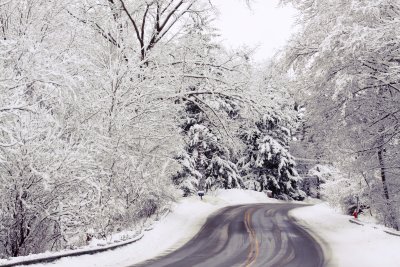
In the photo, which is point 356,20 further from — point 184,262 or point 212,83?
point 184,262

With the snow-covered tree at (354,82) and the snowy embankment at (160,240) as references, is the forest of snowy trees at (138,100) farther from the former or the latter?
the snowy embankment at (160,240)

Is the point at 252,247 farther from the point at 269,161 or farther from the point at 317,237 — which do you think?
the point at 269,161

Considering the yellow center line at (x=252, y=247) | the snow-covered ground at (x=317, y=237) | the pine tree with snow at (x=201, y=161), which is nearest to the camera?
the snow-covered ground at (x=317, y=237)

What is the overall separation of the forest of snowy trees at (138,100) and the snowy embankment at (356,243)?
141cm

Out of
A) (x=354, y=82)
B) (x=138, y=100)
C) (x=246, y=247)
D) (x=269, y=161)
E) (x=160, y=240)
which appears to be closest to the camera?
(x=354, y=82)

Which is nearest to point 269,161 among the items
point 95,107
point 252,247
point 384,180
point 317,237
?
point 317,237

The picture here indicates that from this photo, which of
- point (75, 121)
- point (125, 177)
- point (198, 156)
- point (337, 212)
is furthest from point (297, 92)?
point (198, 156)

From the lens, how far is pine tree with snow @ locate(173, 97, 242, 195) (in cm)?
3653

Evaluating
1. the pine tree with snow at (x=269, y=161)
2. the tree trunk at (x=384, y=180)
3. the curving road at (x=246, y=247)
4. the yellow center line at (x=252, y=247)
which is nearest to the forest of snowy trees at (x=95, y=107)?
the curving road at (x=246, y=247)

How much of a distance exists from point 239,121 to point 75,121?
1104 centimetres

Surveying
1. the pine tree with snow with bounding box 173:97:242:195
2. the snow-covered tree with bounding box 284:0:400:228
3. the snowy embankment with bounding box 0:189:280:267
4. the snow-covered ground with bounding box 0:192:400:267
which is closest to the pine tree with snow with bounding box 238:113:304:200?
the pine tree with snow with bounding box 173:97:242:195

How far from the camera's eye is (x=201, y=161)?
129 feet

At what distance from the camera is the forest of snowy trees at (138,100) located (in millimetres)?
10273

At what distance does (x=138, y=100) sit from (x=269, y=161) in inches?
1427
